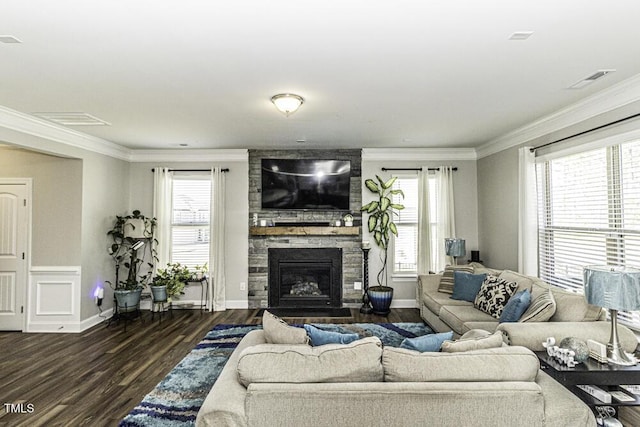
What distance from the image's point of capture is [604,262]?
3396 millimetres

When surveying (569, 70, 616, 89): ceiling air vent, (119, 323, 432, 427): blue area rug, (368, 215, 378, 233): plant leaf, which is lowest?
(119, 323, 432, 427): blue area rug

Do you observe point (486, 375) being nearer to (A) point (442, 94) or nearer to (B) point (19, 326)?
(A) point (442, 94)

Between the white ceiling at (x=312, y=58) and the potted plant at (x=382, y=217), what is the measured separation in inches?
68.3

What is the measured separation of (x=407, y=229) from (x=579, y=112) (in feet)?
9.80

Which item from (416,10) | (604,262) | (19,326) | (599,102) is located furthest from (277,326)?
(19,326)

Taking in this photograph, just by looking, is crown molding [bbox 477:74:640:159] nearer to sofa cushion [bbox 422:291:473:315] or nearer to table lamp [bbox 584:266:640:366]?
table lamp [bbox 584:266:640:366]

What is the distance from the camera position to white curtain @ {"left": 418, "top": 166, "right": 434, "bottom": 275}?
5852 mm

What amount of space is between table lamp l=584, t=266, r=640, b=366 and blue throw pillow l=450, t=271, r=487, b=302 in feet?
6.35

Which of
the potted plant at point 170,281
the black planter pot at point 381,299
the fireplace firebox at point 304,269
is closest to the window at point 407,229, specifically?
the black planter pot at point 381,299

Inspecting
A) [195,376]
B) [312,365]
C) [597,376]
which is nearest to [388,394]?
[312,365]

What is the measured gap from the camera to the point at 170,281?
220 inches

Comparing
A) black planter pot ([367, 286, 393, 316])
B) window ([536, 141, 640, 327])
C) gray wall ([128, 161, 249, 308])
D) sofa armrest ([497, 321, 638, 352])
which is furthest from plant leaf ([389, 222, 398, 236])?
sofa armrest ([497, 321, 638, 352])

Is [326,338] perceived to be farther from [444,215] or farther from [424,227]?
[444,215]

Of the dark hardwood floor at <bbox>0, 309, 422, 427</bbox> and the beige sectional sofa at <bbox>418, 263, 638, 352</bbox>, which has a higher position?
the beige sectional sofa at <bbox>418, 263, 638, 352</bbox>
